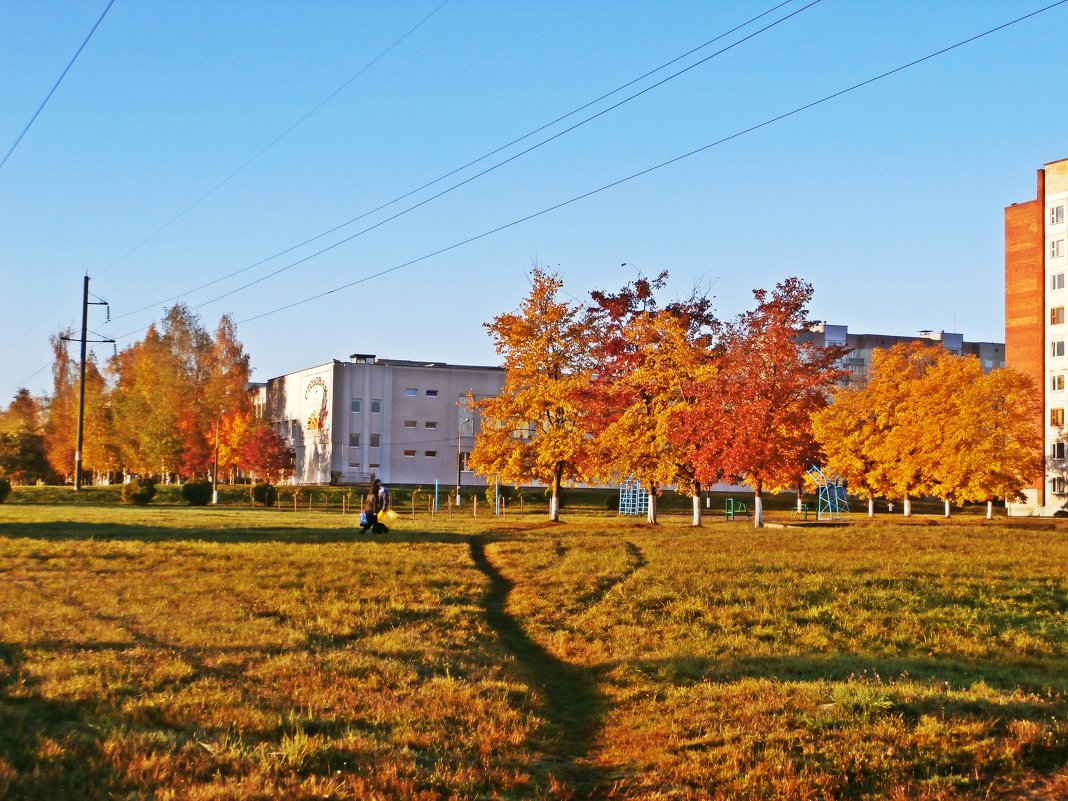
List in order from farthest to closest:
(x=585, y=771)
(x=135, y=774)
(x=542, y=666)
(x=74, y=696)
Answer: (x=542, y=666) → (x=74, y=696) → (x=585, y=771) → (x=135, y=774)

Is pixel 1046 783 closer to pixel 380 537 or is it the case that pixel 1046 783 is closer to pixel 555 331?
pixel 380 537

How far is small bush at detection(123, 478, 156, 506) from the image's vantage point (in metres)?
75.2

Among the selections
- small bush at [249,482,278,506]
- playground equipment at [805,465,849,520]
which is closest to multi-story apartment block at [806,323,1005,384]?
playground equipment at [805,465,849,520]

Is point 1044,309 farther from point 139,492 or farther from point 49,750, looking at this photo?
point 49,750

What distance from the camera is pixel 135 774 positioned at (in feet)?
29.3

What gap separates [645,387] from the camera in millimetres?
49406

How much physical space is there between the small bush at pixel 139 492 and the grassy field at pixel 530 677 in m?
48.3

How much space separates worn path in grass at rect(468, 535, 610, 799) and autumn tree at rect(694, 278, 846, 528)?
24.1 metres

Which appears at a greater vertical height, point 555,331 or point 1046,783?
point 555,331

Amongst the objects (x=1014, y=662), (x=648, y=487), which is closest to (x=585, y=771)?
(x=1014, y=662)

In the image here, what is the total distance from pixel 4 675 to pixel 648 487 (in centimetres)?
3947

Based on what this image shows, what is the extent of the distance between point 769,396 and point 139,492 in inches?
1928

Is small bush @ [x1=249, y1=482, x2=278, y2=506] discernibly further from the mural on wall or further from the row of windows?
the row of windows

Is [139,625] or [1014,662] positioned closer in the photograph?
[1014,662]
